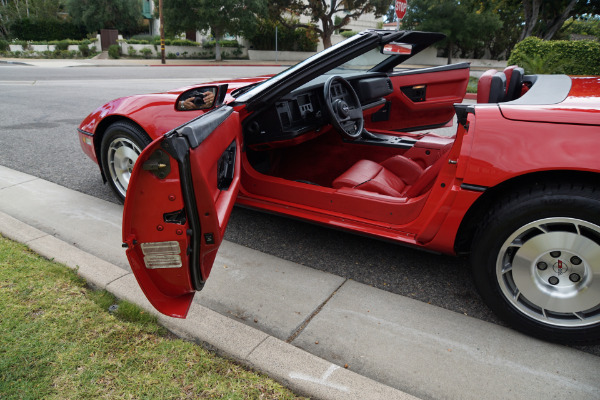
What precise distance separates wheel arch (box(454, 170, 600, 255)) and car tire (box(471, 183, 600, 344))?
0.04 m

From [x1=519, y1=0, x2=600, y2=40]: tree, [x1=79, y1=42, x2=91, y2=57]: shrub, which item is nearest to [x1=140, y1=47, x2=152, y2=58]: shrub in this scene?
[x1=79, y1=42, x2=91, y2=57]: shrub

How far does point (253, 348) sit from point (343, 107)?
203 centimetres

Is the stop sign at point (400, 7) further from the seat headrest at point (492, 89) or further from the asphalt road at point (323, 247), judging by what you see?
the seat headrest at point (492, 89)

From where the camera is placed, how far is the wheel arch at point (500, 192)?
1.99 metres

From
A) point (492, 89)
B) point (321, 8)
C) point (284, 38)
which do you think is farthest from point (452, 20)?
point (492, 89)

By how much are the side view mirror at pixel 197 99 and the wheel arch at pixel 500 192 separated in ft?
6.09

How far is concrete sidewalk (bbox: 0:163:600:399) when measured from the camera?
1871 millimetres

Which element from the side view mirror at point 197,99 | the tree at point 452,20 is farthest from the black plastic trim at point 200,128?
the tree at point 452,20

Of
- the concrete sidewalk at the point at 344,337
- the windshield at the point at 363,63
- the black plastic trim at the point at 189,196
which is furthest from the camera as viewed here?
the windshield at the point at 363,63

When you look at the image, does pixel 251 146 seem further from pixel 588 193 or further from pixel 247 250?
pixel 588 193

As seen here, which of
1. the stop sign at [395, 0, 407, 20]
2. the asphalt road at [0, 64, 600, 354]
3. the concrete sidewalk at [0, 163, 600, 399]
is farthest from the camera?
the stop sign at [395, 0, 407, 20]

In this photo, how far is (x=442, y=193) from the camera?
228 cm

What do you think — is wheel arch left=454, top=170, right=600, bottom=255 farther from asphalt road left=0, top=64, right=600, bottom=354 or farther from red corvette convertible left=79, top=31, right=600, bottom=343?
asphalt road left=0, top=64, right=600, bottom=354

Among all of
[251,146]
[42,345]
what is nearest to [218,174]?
[251,146]
